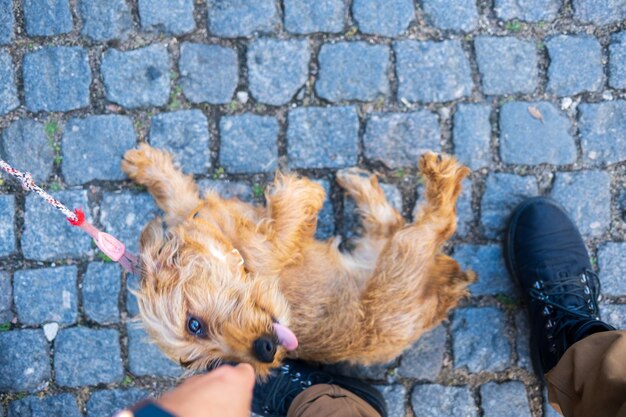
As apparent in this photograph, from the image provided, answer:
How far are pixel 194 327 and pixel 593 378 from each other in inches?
74.7

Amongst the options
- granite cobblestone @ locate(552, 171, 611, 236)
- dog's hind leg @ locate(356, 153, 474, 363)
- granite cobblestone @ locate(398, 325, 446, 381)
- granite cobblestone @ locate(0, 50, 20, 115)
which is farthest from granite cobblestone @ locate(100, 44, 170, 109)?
granite cobblestone @ locate(552, 171, 611, 236)

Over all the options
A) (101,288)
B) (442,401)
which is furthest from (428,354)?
(101,288)

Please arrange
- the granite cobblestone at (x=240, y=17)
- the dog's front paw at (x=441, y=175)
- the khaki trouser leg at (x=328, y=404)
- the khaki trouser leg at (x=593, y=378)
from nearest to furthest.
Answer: the khaki trouser leg at (x=593, y=378)
the khaki trouser leg at (x=328, y=404)
the dog's front paw at (x=441, y=175)
the granite cobblestone at (x=240, y=17)

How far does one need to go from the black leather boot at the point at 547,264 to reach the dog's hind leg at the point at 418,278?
0.50 metres

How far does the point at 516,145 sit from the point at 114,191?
2596 mm

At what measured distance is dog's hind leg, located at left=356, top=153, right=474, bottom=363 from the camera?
9.89 feet

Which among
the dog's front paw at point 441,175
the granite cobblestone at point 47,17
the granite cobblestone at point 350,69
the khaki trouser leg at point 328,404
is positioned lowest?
the khaki trouser leg at point 328,404

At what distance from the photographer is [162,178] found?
3355mm

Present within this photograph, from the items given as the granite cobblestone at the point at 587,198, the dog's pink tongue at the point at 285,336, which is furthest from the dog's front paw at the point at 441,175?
the dog's pink tongue at the point at 285,336

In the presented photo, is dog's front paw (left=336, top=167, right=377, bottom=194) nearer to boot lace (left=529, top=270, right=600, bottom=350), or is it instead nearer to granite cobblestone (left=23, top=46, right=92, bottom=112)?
boot lace (left=529, top=270, right=600, bottom=350)

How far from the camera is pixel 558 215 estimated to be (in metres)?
3.52

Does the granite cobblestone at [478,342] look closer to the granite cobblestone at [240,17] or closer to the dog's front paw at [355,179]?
the dog's front paw at [355,179]

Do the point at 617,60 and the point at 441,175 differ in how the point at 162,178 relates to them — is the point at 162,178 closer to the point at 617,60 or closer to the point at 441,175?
the point at 441,175

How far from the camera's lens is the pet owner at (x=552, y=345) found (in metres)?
2.61
